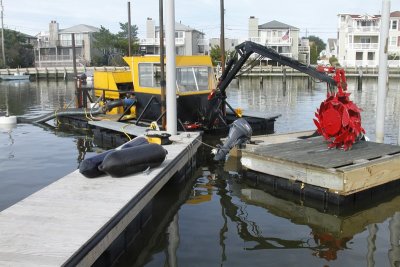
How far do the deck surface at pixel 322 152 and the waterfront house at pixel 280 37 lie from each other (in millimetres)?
69340

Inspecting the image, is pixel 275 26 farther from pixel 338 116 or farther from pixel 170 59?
pixel 338 116

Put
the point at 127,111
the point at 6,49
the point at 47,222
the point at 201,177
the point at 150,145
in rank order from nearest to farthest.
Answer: the point at 47,222, the point at 150,145, the point at 201,177, the point at 127,111, the point at 6,49

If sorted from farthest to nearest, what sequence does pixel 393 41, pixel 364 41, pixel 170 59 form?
pixel 364 41 → pixel 393 41 → pixel 170 59

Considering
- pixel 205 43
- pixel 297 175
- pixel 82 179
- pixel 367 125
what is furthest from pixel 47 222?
pixel 205 43

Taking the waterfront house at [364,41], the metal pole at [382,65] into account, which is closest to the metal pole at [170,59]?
the metal pole at [382,65]

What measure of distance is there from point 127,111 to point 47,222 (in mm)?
11040

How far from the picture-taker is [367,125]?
60.3 ft

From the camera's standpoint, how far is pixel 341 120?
9.59 metres

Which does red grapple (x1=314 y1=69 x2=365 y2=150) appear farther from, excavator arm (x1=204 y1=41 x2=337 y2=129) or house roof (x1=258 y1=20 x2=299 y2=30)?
house roof (x1=258 y1=20 x2=299 y2=30)

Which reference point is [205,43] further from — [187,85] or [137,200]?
[137,200]

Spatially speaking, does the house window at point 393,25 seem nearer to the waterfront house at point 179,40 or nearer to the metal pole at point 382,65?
the waterfront house at point 179,40

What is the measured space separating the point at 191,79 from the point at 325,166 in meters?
7.83

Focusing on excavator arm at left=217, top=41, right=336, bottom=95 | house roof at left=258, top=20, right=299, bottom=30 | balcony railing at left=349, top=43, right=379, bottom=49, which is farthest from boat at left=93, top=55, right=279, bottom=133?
house roof at left=258, top=20, right=299, bottom=30

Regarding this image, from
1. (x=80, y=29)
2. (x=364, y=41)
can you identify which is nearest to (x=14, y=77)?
(x=80, y=29)
